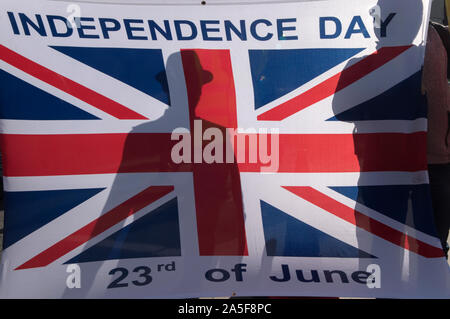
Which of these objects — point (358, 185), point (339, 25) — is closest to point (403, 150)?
point (358, 185)

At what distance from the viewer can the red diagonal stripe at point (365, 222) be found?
6.47ft

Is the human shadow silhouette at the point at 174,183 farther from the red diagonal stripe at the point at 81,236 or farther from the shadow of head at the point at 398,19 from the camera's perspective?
the shadow of head at the point at 398,19

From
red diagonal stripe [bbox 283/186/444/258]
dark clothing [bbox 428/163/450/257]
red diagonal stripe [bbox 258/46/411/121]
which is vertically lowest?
red diagonal stripe [bbox 283/186/444/258]

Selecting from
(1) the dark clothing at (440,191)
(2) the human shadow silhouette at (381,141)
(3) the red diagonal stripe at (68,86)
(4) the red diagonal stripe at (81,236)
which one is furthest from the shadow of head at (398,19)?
(4) the red diagonal stripe at (81,236)

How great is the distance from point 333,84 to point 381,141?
31 cm

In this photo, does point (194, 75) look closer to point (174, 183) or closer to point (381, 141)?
point (174, 183)

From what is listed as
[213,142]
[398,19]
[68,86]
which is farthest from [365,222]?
[68,86]

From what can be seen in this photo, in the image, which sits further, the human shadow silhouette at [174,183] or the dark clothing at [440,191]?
the dark clothing at [440,191]

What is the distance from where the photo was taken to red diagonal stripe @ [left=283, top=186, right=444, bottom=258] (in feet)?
6.47

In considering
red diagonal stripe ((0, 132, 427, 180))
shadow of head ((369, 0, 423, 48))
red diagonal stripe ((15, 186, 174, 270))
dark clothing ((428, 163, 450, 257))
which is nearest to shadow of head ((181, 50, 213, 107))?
Answer: red diagonal stripe ((0, 132, 427, 180))

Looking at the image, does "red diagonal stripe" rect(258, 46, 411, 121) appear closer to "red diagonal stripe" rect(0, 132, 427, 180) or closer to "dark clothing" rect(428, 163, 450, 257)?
"red diagonal stripe" rect(0, 132, 427, 180)

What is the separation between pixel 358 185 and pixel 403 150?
237 millimetres

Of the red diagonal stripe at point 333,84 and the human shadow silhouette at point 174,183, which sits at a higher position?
the red diagonal stripe at point 333,84

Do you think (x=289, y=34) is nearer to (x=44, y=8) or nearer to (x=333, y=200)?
(x=333, y=200)
